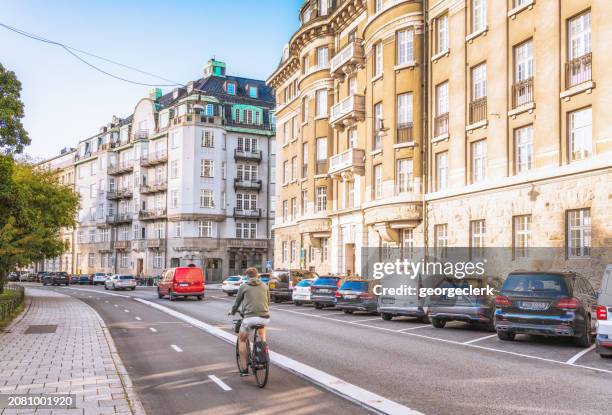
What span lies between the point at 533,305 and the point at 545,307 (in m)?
0.30

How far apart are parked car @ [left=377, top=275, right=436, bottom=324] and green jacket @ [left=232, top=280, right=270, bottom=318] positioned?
11677mm

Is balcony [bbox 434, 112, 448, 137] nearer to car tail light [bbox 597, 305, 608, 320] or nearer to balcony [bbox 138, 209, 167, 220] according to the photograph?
car tail light [bbox 597, 305, 608, 320]

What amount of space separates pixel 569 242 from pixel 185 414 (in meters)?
18.4

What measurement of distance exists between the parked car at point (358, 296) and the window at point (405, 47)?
12.5 metres

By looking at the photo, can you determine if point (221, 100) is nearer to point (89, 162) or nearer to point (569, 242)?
point (89, 162)

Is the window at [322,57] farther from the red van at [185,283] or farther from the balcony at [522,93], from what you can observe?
→ the balcony at [522,93]

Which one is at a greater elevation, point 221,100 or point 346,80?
point 221,100

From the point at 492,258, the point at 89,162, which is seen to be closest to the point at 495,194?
the point at 492,258

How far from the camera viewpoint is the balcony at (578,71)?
22.6m

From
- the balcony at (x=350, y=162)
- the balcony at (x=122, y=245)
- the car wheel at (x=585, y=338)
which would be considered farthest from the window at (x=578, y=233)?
the balcony at (x=122, y=245)

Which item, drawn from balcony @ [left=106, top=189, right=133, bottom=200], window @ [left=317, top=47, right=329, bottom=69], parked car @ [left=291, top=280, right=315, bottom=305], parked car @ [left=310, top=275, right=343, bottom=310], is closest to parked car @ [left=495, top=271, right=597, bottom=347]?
parked car @ [left=310, top=275, right=343, bottom=310]

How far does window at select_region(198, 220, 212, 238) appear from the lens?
233 ft

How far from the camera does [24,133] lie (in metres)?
21.4

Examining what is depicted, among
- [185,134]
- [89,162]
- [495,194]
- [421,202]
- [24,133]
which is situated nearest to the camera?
[24,133]
